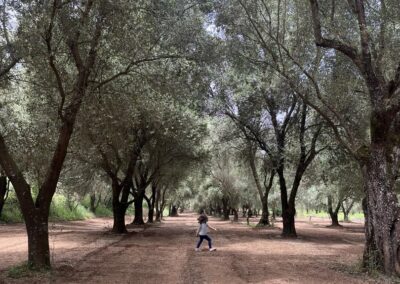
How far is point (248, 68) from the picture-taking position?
838 inches

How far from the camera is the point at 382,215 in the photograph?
12766 mm

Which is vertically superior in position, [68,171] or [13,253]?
[68,171]

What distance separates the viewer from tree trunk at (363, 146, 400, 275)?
12.7 meters

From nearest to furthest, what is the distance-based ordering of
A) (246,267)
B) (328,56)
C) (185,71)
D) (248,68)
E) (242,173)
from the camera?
(246,267), (185,71), (328,56), (248,68), (242,173)

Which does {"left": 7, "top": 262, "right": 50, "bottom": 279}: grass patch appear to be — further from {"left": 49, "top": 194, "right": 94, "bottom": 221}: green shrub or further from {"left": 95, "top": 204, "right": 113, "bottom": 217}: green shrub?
{"left": 95, "top": 204, "right": 113, "bottom": 217}: green shrub

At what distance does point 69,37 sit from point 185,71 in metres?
4.62

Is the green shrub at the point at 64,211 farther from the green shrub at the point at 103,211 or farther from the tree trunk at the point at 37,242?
the tree trunk at the point at 37,242

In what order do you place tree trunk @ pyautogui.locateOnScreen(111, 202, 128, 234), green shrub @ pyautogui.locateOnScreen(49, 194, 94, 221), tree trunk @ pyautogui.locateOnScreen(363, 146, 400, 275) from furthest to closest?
green shrub @ pyautogui.locateOnScreen(49, 194, 94, 221), tree trunk @ pyautogui.locateOnScreen(111, 202, 128, 234), tree trunk @ pyautogui.locateOnScreen(363, 146, 400, 275)

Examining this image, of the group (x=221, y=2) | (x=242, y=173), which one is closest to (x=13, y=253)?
(x=221, y=2)

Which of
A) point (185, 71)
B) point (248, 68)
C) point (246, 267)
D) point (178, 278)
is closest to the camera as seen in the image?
point (178, 278)

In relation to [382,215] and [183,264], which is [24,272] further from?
[382,215]

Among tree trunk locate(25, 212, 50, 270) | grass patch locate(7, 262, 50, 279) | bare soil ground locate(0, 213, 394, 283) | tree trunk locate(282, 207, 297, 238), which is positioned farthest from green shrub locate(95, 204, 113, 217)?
grass patch locate(7, 262, 50, 279)

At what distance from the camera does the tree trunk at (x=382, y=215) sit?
1270 cm

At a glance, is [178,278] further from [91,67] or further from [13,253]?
[13,253]
